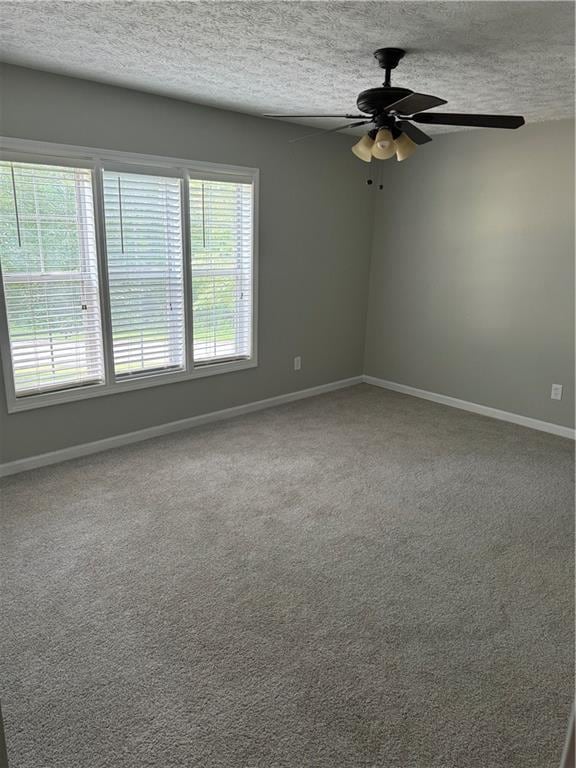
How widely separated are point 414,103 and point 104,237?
219cm

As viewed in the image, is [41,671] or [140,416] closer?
[41,671]

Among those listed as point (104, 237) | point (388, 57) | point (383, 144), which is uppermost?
point (388, 57)

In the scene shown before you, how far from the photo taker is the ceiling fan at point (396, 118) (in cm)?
236

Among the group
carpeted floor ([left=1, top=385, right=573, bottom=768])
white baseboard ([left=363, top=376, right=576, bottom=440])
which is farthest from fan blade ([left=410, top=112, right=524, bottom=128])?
white baseboard ([left=363, top=376, right=576, bottom=440])

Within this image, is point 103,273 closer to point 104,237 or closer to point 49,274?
point 104,237

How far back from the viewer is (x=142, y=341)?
3885mm

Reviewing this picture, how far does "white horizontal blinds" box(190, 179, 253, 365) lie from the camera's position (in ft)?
13.1

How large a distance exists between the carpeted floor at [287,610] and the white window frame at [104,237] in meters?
0.51

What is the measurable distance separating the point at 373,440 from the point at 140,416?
1.84m

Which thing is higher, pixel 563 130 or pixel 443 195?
pixel 563 130

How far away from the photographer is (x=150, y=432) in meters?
4.07

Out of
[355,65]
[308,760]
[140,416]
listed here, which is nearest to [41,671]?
[308,760]

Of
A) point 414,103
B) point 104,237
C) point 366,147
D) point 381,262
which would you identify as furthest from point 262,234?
point 414,103

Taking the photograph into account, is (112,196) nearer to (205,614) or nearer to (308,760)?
(205,614)
